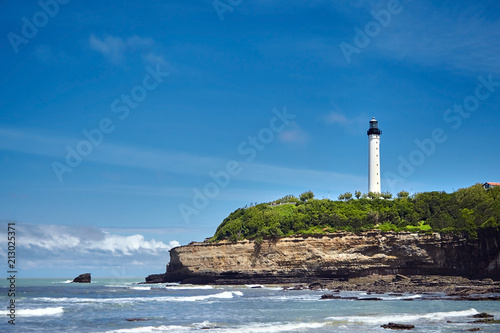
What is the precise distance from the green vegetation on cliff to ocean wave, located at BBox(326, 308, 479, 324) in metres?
24.4

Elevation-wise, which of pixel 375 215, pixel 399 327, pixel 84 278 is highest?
pixel 375 215

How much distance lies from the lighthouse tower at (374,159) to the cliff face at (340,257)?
52.4 ft

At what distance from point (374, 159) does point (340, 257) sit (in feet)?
61.5

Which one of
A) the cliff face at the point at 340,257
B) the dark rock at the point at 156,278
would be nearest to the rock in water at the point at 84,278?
the dark rock at the point at 156,278

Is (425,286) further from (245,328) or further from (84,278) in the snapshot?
(84,278)

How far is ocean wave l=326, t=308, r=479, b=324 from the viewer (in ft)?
81.0

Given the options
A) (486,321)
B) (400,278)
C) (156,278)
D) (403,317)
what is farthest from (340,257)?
(156,278)

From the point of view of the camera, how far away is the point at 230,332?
21.6 metres

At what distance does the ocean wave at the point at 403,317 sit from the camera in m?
24.7

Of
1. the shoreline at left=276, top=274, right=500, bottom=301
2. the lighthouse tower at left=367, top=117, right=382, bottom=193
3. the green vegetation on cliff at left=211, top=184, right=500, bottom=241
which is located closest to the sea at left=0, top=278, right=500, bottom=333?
the shoreline at left=276, top=274, right=500, bottom=301

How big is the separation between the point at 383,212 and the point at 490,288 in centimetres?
2128

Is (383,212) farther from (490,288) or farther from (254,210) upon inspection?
(490,288)

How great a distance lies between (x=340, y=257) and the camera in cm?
5438

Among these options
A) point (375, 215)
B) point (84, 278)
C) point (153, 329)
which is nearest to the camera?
point (153, 329)
